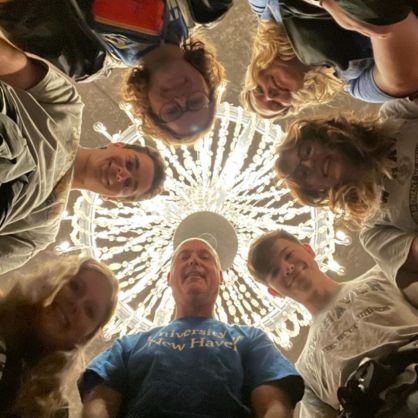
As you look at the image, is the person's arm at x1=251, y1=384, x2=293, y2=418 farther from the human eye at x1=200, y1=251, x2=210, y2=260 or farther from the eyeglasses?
the eyeglasses

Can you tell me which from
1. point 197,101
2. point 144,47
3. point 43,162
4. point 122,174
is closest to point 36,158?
point 43,162

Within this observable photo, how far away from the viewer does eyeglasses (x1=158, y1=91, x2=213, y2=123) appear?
10.4ft

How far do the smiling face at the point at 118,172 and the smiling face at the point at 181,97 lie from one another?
0.23 meters

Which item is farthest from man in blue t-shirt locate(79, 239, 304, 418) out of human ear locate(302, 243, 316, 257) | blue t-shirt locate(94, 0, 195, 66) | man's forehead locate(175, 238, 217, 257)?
blue t-shirt locate(94, 0, 195, 66)

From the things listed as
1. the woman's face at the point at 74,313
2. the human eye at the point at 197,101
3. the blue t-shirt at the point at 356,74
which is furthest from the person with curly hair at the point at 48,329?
the blue t-shirt at the point at 356,74

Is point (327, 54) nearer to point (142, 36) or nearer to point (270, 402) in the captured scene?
point (142, 36)

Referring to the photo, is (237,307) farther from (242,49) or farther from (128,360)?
(242,49)

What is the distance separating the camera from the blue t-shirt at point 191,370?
2.75 metres

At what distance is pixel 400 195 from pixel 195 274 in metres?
1.08

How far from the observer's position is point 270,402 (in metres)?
2.85

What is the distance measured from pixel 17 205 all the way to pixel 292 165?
1.33 m

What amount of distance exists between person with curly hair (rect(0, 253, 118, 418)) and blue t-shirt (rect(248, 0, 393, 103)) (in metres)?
1.50

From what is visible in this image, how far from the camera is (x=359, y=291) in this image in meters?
3.24

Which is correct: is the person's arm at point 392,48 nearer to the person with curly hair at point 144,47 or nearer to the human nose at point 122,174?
the person with curly hair at point 144,47
